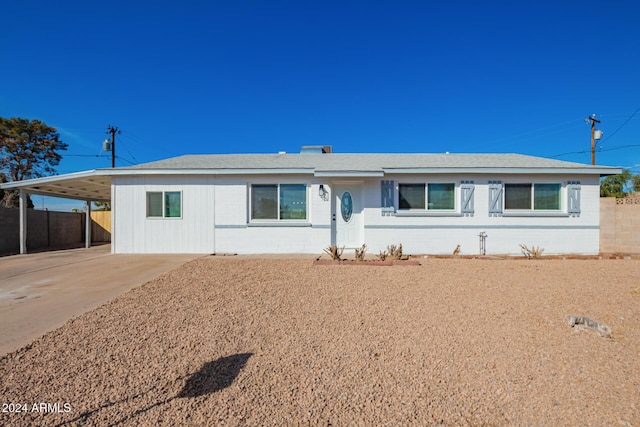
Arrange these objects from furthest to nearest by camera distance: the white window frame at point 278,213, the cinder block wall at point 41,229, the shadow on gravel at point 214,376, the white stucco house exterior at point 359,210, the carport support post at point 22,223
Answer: the cinder block wall at point 41,229 < the carport support post at point 22,223 < the white window frame at point 278,213 < the white stucco house exterior at point 359,210 < the shadow on gravel at point 214,376

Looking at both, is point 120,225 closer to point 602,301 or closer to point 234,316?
point 234,316

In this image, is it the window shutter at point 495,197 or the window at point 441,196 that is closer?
the window shutter at point 495,197

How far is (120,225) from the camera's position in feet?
33.1

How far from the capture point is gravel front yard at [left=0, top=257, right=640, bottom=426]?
237 centimetres

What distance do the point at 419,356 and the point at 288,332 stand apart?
154 centimetres

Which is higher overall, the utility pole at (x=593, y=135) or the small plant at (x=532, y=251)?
the utility pole at (x=593, y=135)

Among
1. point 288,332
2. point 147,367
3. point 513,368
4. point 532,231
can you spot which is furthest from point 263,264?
point 532,231

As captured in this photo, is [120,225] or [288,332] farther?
[120,225]

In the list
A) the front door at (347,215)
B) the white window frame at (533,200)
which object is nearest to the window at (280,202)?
Result: the front door at (347,215)

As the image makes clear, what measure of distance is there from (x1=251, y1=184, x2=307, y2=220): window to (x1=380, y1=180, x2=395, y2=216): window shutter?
99.0 inches

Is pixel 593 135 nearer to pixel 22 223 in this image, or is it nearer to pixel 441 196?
pixel 441 196

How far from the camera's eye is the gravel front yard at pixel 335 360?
237 cm

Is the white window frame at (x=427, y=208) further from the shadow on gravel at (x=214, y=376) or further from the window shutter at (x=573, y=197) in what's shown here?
the shadow on gravel at (x=214, y=376)

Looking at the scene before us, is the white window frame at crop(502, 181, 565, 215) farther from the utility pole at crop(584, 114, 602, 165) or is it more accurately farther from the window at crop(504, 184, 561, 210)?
the utility pole at crop(584, 114, 602, 165)
